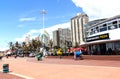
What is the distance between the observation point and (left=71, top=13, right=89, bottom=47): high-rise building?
136337 mm

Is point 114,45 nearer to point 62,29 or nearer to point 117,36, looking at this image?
point 117,36

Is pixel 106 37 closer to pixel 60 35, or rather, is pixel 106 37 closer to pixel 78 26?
pixel 78 26

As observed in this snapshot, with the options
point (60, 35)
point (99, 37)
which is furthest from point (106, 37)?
point (60, 35)

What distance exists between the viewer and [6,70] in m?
25.2

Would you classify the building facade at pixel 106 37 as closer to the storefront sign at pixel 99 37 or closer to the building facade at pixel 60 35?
the storefront sign at pixel 99 37

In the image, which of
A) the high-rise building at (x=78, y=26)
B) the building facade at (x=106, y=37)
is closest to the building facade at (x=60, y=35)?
the high-rise building at (x=78, y=26)

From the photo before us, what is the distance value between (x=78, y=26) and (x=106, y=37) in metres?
99.6

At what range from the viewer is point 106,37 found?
138 feet

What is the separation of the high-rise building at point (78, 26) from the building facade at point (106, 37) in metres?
86.6

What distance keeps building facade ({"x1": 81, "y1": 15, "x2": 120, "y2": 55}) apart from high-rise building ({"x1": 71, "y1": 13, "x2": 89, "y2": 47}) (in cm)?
8664

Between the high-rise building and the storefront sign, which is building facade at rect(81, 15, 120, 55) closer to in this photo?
the storefront sign

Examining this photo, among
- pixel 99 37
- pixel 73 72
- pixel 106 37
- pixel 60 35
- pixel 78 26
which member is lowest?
pixel 73 72

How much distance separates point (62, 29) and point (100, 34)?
409 feet

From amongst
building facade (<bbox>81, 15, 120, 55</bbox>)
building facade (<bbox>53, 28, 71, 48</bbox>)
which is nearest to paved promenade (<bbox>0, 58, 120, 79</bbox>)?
building facade (<bbox>81, 15, 120, 55</bbox>)
